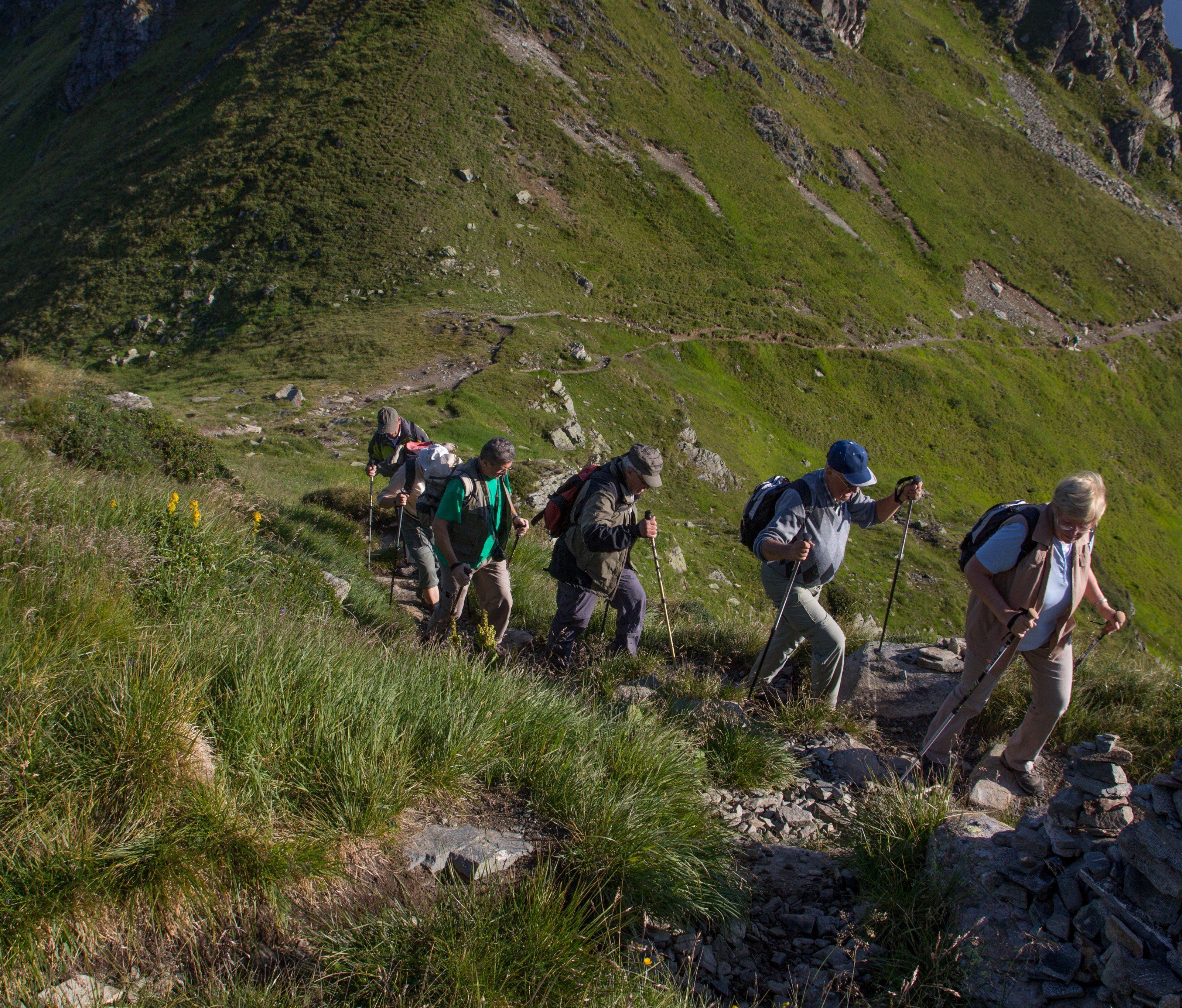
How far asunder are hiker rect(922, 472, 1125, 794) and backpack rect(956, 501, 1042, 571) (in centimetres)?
1

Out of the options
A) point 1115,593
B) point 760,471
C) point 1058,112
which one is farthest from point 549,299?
point 1058,112

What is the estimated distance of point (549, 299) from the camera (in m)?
39.6

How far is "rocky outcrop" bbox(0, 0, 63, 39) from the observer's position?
93.4 metres

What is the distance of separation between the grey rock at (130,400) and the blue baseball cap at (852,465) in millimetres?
14687

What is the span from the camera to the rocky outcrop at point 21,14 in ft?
307

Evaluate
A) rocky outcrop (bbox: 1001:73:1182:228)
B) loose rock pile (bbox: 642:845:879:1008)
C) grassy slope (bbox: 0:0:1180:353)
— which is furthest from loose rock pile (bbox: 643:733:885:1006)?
rocky outcrop (bbox: 1001:73:1182:228)

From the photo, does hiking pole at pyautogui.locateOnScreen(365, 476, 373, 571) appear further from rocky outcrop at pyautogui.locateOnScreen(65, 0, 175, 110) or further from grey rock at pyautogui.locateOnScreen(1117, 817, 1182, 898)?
rocky outcrop at pyautogui.locateOnScreen(65, 0, 175, 110)

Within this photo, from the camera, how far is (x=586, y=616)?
6309 millimetres

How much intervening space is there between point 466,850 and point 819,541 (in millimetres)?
3574

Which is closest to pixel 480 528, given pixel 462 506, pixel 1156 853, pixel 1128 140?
pixel 462 506

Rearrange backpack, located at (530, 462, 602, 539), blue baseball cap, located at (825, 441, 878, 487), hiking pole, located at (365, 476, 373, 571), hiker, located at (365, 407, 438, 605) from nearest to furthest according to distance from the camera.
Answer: blue baseball cap, located at (825, 441, 878, 487) < backpack, located at (530, 462, 602, 539) < hiker, located at (365, 407, 438, 605) < hiking pole, located at (365, 476, 373, 571)

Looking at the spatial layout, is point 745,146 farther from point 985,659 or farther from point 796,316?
point 985,659

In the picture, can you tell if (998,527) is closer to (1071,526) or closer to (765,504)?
(1071,526)

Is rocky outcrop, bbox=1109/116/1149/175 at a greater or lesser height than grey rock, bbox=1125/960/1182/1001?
greater
